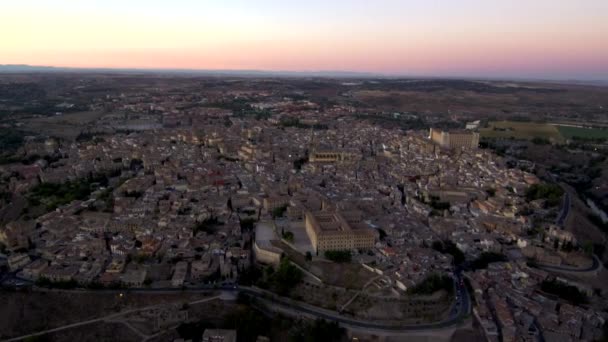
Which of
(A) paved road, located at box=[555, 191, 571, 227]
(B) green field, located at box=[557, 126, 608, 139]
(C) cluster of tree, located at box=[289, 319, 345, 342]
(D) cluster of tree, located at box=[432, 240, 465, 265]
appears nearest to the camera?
(C) cluster of tree, located at box=[289, 319, 345, 342]

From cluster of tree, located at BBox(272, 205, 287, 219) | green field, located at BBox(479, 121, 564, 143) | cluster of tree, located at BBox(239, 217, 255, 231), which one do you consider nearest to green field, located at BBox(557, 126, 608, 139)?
green field, located at BBox(479, 121, 564, 143)

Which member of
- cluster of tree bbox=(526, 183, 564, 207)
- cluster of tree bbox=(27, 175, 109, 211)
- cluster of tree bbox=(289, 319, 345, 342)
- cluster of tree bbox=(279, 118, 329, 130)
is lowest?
cluster of tree bbox=(289, 319, 345, 342)

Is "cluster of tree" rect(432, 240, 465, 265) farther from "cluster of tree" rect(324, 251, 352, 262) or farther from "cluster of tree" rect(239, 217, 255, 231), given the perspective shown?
"cluster of tree" rect(239, 217, 255, 231)

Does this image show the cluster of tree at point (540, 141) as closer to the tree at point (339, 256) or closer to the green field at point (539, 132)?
the green field at point (539, 132)

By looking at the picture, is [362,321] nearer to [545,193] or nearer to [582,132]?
[545,193]

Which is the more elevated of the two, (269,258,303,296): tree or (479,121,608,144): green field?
(479,121,608,144): green field

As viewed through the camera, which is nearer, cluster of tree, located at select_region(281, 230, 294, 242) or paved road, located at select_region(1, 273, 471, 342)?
paved road, located at select_region(1, 273, 471, 342)

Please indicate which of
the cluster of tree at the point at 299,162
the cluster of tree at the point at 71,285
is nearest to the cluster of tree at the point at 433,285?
the cluster of tree at the point at 71,285

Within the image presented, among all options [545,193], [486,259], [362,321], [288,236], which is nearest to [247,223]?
→ [288,236]
